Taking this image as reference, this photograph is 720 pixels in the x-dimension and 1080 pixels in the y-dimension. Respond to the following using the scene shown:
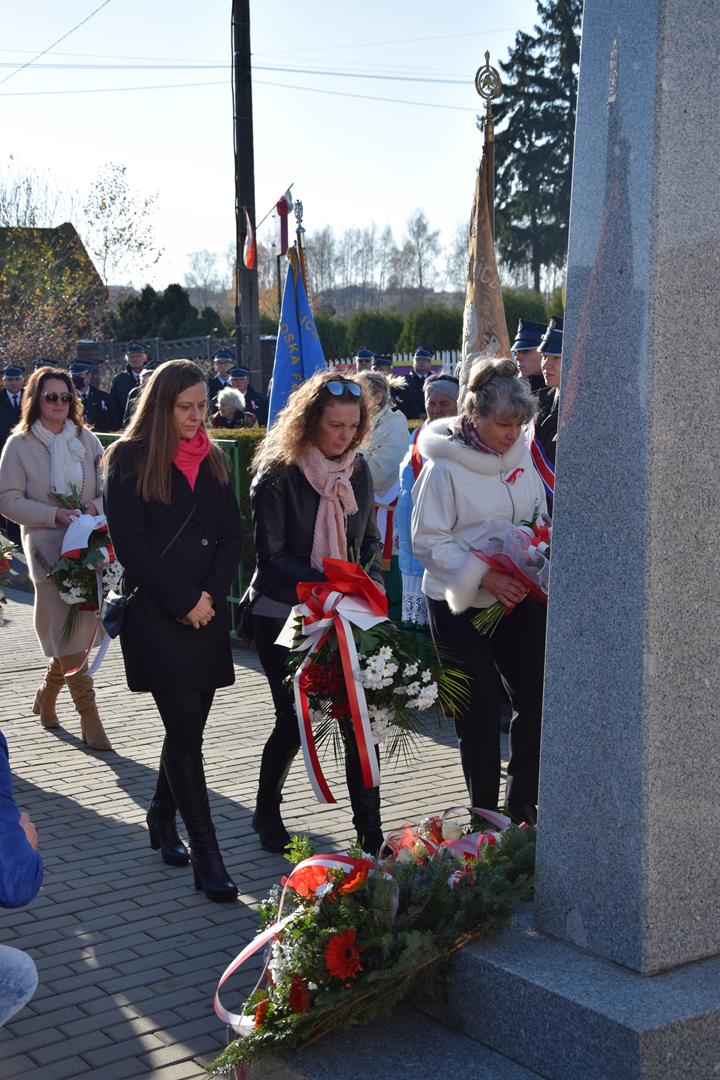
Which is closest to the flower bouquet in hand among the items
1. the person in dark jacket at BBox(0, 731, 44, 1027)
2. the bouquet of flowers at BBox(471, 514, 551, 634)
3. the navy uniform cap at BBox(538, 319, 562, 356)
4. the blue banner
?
the blue banner

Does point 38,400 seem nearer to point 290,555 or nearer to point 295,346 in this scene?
point 295,346

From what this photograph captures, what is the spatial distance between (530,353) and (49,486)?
3.64m

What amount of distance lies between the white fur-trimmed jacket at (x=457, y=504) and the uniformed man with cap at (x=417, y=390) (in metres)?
12.1

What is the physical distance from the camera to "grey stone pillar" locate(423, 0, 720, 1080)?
10.6 feet

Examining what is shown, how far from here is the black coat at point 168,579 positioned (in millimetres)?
5316

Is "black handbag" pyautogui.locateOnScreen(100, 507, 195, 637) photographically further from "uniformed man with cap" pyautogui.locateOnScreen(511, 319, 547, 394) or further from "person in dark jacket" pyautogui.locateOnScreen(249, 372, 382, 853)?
"uniformed man with cap" pyautogui.locateOnScreen(511, 319, 547, 394)

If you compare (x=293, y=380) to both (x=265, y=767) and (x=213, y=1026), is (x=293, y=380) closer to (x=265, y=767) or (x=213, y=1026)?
(x=265, y=767)

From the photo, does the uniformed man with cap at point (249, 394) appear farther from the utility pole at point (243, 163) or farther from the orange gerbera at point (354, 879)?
the orange gerbera at point (354, 879)

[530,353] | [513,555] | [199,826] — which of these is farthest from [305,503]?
[530,353]

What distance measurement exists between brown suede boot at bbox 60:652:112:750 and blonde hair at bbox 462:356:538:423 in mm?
3231

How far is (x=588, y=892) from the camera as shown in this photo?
11.4ft

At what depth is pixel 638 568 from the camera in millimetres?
3299

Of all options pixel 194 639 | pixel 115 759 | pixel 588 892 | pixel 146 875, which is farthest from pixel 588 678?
pixel 115 759

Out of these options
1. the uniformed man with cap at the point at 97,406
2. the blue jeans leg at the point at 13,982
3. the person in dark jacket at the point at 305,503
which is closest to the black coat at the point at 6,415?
the uniformed man with cap at the point at 97,406
